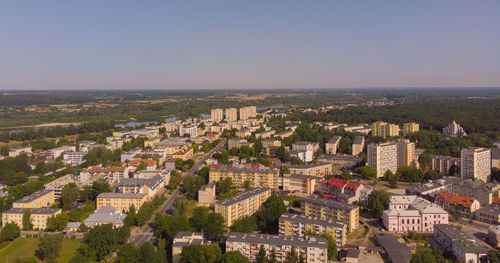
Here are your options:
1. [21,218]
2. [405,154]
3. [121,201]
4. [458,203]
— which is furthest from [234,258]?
[405,154]

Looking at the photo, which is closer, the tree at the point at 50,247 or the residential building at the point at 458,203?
the tree at the point at 50,247

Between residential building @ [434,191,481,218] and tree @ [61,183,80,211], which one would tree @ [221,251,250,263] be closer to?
tree @ [61,183,80,211]

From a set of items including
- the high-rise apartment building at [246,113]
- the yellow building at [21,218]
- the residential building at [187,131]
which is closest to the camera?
the yellow building at [21,218]

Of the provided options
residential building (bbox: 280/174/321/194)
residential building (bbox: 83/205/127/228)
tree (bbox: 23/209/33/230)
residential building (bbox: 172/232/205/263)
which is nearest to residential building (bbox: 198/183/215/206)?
residential building (bbox: 83/205/127/228)

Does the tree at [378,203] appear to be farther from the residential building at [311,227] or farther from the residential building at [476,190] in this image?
the residential building at [476,190]

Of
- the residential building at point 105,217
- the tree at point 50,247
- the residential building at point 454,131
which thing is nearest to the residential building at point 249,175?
Result: the residential building at point 105,217

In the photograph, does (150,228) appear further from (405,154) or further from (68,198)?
(405,154)
